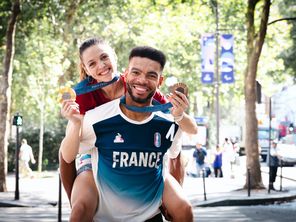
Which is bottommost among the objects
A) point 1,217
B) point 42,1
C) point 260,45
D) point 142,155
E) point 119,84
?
point 1,217

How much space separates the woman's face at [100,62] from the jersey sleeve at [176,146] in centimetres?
52

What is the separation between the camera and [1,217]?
17.6 meters

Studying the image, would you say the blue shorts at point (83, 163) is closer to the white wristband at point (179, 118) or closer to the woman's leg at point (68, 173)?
the woman's leg at point (68, 173)

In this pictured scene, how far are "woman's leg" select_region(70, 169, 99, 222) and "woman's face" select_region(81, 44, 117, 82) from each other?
0.58m

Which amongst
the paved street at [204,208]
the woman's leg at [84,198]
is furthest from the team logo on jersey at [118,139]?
the paved street at [204,208]

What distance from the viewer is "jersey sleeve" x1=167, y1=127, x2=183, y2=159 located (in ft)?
14.9

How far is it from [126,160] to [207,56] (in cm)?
3582

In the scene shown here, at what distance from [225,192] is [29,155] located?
1302 centimetres

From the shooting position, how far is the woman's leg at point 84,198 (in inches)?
162

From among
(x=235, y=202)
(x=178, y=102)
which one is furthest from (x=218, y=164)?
(x=178, y=102)

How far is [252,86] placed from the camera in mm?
23422

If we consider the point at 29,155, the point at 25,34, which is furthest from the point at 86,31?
the point at 25,34

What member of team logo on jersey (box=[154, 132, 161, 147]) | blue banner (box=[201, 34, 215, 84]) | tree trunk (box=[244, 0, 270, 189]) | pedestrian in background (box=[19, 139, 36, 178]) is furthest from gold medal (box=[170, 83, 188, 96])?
blue banner (box=[201, 34, 215, 84])

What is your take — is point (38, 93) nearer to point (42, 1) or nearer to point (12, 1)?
point (42, 1)
